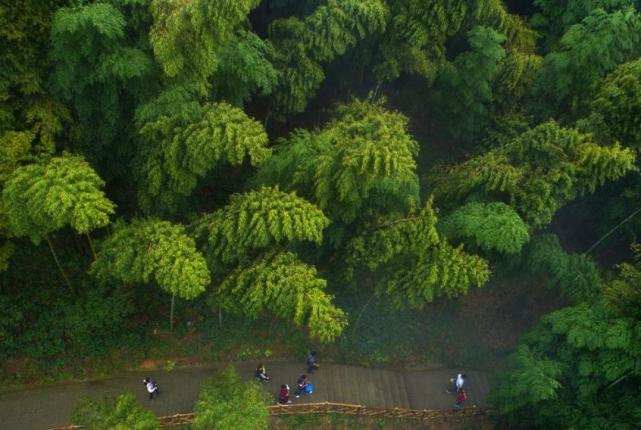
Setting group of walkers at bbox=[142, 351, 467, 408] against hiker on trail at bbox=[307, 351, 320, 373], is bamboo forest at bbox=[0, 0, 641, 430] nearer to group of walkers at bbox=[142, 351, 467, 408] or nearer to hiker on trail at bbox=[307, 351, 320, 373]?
group of walkers at bbox=[142, 351, 467, 408]

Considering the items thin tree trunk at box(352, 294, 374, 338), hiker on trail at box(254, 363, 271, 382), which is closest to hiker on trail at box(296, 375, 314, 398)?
hiker on trail at box(254, 363, 271, 382)

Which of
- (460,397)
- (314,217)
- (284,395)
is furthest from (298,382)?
(314,217)

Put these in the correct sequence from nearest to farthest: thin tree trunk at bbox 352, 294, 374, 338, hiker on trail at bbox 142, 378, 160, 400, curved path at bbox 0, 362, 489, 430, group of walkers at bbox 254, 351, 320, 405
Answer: curved path at bbox 0, 362, 489, 430, hiker on trail at bbox 142, 378, 160, 400, group of walkers at bbox 254, 351, 320, 405, thin tree trunk at bbox 352, 294, 374, 338

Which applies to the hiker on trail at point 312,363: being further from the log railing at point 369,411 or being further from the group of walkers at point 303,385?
the log railing at point 369,411

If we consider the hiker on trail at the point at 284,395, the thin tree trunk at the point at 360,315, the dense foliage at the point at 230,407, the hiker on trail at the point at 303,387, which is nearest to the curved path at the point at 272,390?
the hiker on trail at the point at 303,387

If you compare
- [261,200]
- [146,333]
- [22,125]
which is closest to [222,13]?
[261,200]

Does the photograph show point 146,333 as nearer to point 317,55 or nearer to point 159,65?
point 159,65

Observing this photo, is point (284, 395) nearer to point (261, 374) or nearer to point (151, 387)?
point (261, 374)
